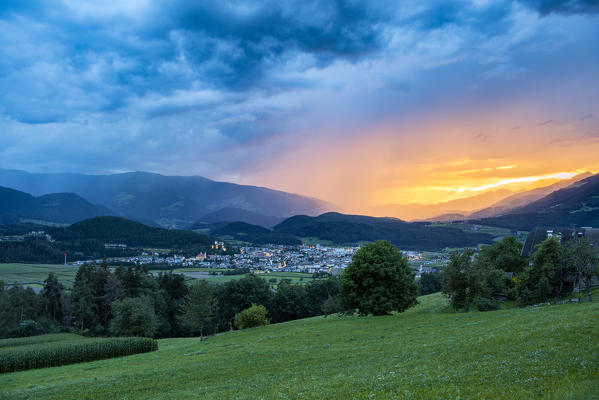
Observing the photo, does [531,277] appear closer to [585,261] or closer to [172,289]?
[585,261]

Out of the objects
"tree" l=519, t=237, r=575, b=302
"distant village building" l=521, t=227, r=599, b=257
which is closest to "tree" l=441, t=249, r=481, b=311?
"tree" l=519, t=237, r=575, b=302

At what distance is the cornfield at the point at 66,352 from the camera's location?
40.0 m

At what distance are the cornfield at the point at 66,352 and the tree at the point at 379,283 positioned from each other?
30165 mm

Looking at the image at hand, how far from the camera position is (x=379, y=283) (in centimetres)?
4925

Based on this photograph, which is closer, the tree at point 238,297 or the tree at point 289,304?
the tree at point 238,297

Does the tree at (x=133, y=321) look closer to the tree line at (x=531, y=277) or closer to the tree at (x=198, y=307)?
the tree at (x=198, y=307)

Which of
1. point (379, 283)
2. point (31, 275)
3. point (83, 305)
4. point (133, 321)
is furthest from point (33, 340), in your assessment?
point (31, 275)

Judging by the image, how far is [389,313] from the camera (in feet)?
161

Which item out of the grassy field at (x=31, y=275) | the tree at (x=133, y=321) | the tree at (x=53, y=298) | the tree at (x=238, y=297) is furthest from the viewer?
the grassy field at (x=31, y=275)

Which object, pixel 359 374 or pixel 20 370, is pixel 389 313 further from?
pixel 20 370

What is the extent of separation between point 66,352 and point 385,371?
Answer: 146ft

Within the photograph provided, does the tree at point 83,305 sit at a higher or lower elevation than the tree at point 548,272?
lower

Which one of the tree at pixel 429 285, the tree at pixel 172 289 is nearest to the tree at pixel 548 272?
the tree at pixel 429 285

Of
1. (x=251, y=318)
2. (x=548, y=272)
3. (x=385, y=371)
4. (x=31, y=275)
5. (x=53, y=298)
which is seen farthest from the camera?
(x=31, y=275)
